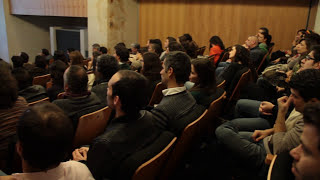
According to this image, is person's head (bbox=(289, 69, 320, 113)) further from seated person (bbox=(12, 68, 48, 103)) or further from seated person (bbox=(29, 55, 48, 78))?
seated person (bbox=(29, 55, 48, 78))

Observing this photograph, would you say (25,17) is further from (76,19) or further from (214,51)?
(214,51)

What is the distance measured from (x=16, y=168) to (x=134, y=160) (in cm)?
104

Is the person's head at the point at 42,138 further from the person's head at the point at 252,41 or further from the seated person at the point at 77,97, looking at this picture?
the person's head at the point at 252,41

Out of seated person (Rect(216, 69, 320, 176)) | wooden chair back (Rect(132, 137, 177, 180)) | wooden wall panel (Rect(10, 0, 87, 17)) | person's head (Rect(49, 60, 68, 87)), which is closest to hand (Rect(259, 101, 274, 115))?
seated person (Rect(216, 69, 320, 176))

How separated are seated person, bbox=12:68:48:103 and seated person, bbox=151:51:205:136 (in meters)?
1.33

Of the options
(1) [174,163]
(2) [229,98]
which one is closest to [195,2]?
(2) [229,98]

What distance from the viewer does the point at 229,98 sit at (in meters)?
3.39

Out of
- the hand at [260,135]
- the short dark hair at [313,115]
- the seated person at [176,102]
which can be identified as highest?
the short dark hair at [313,115]

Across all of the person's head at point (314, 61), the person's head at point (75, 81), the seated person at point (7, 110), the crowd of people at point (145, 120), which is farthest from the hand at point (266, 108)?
the seated person at point (7, 110)

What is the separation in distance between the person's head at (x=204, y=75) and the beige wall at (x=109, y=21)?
4842 millimetres

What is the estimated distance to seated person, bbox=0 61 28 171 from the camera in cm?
176

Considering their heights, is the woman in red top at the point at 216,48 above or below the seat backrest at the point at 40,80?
above

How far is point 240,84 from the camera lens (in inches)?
130

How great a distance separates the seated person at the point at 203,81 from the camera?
2479 millimetres
